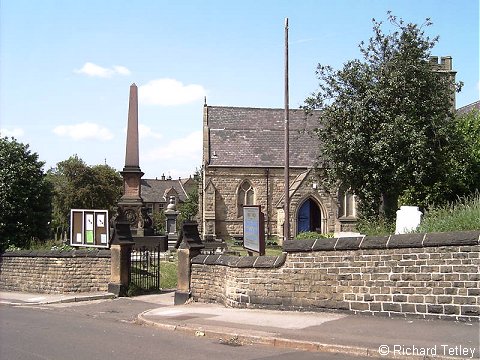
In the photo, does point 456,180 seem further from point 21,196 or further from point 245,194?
point 245,194

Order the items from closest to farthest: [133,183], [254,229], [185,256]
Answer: [254,229]
[185,256]
[133,183]

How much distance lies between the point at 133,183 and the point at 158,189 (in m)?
94.2

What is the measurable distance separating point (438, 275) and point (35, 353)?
713cm

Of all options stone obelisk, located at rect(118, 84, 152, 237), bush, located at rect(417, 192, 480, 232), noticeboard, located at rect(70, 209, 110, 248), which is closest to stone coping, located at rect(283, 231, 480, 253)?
bush, located at rect(417, 192, 480, 232)

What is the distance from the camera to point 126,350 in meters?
9.08

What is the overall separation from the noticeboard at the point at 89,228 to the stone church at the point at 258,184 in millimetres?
25197

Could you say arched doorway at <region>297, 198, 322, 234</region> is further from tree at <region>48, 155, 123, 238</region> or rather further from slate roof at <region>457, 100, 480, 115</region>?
tree at <region>48, 155, 123, 238</region>

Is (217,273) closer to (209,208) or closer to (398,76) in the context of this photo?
(398,76)

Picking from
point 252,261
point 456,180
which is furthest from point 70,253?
point 456,180

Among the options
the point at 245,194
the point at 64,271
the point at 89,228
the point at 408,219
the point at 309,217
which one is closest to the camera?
the point at 408,219

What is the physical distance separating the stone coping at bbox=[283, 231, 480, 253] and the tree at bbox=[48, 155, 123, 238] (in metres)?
57.8

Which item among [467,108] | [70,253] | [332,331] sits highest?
[467,108]

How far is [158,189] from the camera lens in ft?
409

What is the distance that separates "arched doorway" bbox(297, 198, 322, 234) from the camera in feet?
151
